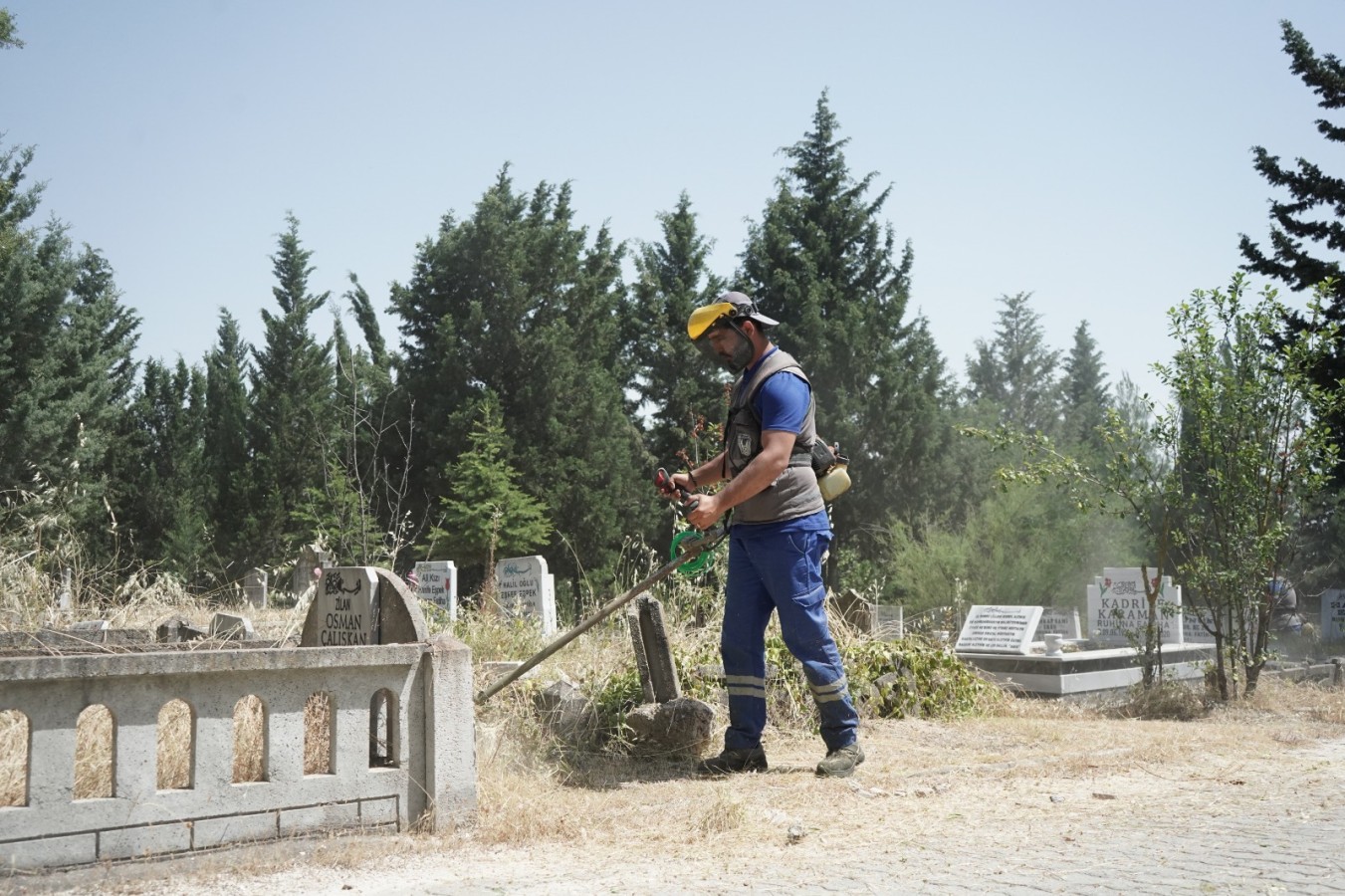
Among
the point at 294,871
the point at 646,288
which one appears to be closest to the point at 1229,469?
the point at 294,871

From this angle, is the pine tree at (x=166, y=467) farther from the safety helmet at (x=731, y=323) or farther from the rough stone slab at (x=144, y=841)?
the rough stone slab at (x=144, y=841)

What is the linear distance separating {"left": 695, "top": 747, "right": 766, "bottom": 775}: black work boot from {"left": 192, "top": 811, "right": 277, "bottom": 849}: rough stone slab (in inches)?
98.2

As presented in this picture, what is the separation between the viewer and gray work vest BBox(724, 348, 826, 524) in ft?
18.9

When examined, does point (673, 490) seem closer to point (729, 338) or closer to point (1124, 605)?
point (729, 338)

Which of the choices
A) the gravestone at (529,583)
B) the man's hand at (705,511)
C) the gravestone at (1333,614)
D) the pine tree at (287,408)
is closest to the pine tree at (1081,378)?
the gravestone at (1333,614)

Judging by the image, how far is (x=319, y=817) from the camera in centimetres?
424

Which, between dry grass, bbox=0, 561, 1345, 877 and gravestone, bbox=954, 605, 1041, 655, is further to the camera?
gravestone, bbox=954, 605, 1041, 655

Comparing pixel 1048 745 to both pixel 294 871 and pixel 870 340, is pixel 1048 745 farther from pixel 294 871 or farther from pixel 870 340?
pixel 870 340

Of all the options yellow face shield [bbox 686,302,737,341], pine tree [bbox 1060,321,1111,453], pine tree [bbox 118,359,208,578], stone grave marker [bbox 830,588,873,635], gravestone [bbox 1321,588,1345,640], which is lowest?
gravestone [bbox 1321,588,1345,640]

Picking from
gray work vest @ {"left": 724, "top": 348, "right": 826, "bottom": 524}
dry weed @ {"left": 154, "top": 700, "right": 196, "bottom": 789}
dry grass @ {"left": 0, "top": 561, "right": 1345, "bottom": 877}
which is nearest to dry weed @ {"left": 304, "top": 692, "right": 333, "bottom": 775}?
dry grass @ {"left": 0, "top": 561, "right": 1345, "bottom": 877}

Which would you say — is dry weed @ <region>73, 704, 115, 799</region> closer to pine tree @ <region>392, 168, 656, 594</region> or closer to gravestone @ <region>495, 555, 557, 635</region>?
gravestone @ <region>495, 555, 557, 635</region>

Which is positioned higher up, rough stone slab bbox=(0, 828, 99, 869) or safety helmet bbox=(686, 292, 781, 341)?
safety helmet bbox=(686, 292, 781, 341)

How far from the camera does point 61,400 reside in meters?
27.4

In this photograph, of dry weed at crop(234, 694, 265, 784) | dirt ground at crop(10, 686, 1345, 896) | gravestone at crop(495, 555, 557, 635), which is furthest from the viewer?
gravestone at crop(495, 555, 557, 635)
